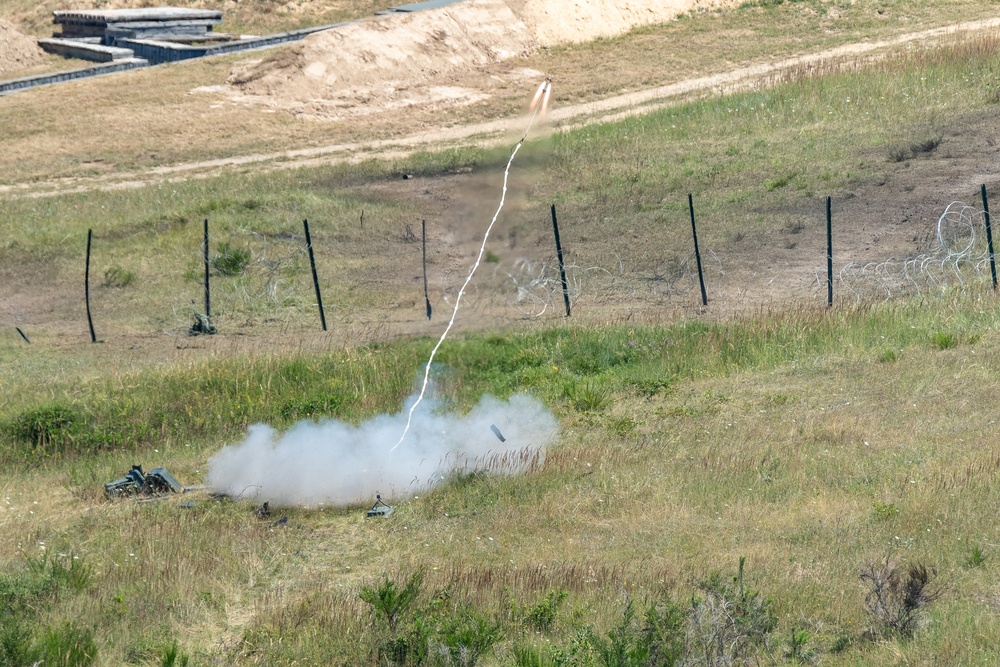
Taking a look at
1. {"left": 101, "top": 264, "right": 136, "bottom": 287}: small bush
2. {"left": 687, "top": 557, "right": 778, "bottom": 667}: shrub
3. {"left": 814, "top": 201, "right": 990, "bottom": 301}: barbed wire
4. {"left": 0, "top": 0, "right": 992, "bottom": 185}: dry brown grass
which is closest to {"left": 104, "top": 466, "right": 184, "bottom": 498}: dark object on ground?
{"left": 687, "top": 557, "right": 778, "bottom": 667}: shrub

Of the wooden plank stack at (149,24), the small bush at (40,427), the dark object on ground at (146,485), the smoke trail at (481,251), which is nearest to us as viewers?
the dark object on ground at (146,485)

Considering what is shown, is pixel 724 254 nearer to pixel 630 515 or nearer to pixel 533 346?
pixel 533 346

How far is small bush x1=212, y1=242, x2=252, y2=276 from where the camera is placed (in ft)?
69.9

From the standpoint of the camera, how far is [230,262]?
21.5 m

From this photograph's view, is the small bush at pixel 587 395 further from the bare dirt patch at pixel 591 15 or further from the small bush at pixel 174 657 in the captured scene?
the bare dirt patch at pixel 591 15

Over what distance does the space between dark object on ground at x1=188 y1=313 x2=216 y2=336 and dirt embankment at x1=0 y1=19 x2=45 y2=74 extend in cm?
2753

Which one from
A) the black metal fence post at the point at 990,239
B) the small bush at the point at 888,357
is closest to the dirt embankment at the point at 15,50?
the black metal fence post at the point at 990,239

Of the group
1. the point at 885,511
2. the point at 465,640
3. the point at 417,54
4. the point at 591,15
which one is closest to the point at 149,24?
A: the point at 417,54

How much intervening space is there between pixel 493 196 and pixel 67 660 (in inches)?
Answer: 599

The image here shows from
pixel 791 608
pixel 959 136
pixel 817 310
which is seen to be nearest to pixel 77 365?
pixel 817 310

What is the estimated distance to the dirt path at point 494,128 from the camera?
1110 inches

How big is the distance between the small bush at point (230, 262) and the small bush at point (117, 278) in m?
1.52

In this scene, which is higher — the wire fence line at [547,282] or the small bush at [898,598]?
the small bush at [898,598]

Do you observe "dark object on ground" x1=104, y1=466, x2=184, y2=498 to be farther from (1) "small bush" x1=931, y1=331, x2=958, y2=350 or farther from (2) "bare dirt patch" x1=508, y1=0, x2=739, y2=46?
(2) "bare dirt patch" x1=508, y1=0, x2=739, y2=46
